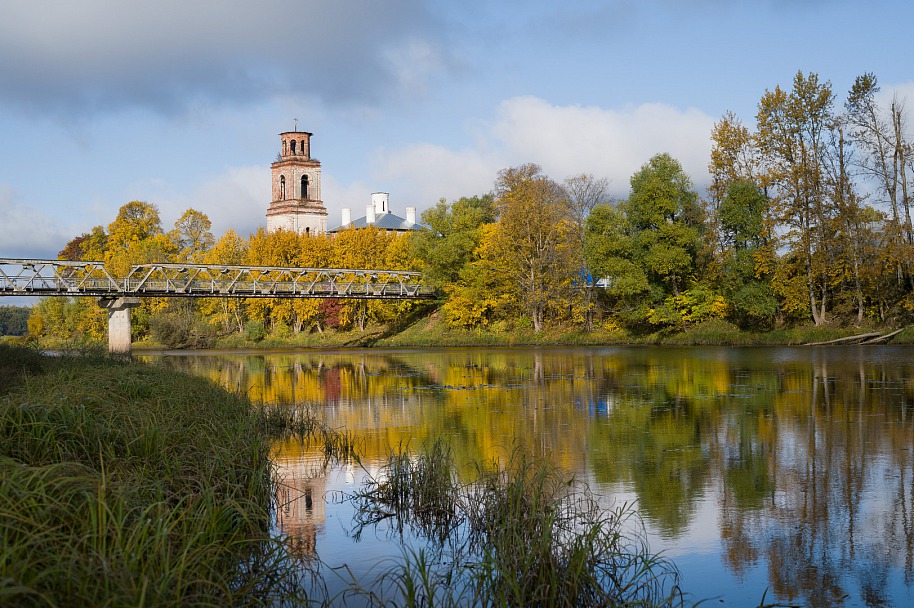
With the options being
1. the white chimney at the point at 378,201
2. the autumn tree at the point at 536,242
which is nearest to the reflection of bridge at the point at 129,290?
the autumn tree at the point at 536,242

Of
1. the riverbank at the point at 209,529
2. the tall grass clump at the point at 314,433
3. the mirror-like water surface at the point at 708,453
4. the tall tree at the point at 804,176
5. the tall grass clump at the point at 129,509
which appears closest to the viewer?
the tall grass clump at the point at 129,509

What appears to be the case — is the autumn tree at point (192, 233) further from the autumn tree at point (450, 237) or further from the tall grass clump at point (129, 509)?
the tall grass clump at point (129, 509)

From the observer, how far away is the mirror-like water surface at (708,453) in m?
9.31

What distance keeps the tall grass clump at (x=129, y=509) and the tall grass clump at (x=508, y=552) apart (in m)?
1.31

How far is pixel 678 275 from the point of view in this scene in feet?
196

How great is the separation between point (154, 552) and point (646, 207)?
54.1 meters

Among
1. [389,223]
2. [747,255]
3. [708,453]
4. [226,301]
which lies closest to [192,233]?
[226,301]

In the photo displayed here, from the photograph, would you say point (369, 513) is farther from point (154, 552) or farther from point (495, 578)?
point (154, 552)

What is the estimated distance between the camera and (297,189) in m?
123

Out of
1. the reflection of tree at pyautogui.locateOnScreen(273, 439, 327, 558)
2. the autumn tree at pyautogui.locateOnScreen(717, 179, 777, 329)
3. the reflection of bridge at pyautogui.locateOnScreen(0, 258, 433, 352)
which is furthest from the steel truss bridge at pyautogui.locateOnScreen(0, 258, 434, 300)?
the reflection of tree at pyautogui.locateOnScreen(273, 439, 327, 558)

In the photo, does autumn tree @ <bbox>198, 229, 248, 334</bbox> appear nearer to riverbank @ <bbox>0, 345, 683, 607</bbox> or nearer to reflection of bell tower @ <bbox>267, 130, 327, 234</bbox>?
reflection of bell tower @ <bbox>267, 130, 327, 234</bbox>

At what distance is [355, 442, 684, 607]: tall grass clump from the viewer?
751 centimetres

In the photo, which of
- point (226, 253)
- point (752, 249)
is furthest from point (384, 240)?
point (752, 249)

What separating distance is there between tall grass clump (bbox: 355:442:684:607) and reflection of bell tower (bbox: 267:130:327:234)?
110374mm
